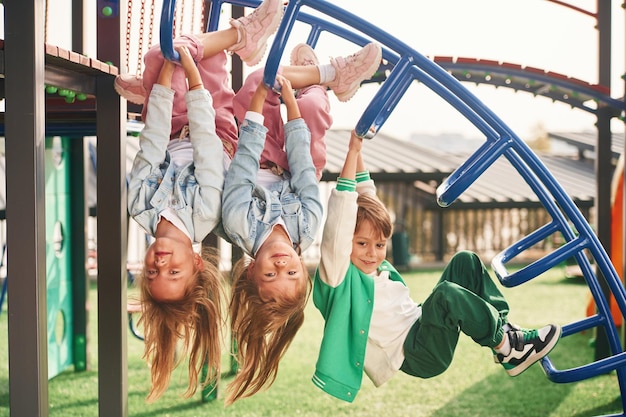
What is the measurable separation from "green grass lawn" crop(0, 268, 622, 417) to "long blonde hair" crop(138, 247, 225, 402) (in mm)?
1842

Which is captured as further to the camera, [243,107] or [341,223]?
[243,107]

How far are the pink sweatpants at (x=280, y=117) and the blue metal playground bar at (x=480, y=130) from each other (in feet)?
0.55

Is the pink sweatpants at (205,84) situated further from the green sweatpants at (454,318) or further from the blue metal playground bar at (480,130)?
the green sweatpants at (454,318)

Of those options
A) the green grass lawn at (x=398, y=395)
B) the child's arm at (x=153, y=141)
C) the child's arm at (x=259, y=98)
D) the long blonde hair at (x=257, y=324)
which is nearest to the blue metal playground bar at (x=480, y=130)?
the child's arm at (x=259, y=98)

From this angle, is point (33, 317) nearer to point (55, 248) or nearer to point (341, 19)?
point (341, 19)

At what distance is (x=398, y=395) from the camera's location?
4.77 meters

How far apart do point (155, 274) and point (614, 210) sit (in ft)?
14.1

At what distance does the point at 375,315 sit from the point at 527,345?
→ 532mm

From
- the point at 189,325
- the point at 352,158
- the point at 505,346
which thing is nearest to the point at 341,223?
the point at 352,158

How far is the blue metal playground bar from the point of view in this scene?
2.48 metres

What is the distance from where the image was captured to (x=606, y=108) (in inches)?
208

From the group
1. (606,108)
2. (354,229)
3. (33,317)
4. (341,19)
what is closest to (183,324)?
(33,317)

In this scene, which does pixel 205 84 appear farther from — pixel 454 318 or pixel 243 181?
pixel 454 318

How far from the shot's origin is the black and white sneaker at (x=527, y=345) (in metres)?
2.71
